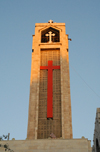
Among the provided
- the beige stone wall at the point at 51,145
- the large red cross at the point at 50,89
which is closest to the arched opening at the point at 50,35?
the large red cross at the point at 50,89

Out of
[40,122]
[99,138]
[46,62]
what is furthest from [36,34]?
[99,138]

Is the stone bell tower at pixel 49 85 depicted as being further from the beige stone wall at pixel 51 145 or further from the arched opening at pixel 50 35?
the beige stone wall at pixel 51 145

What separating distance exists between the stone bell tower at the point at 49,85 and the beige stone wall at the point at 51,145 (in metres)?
6.34

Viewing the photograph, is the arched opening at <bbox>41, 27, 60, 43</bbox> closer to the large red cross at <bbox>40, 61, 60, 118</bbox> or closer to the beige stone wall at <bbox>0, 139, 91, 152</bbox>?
the large red cross at <bbox>40, 61, 60, 118</bbox>

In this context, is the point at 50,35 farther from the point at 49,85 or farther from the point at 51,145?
the point at 51,145

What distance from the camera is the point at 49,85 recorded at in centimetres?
4709

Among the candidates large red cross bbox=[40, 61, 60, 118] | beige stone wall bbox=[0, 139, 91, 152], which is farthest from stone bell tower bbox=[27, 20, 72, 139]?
beige stone wall bbox=[0, 139, 91, 152]

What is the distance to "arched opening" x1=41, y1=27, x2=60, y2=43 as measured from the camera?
53688 mm

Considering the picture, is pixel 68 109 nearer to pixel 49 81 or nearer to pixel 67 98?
pixel 67 98

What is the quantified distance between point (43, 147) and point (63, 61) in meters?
18.7

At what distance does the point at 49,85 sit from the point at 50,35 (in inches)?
443

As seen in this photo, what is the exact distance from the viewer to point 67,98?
45.8m

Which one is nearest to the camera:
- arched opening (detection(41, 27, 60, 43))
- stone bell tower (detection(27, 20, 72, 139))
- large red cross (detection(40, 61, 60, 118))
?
stone bell tower (detection(27, 20, 72, 139))

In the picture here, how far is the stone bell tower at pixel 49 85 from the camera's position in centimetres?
4350
